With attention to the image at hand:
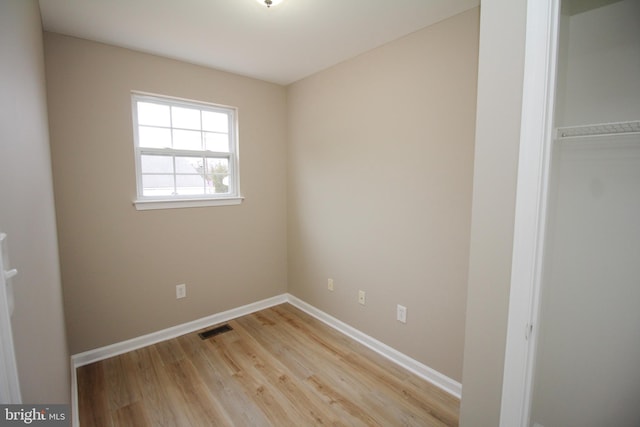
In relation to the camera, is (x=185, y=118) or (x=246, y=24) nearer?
(x=246, y=24)

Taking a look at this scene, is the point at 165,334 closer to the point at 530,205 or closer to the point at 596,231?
the point at 530,205

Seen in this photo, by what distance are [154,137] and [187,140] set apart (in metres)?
0.29

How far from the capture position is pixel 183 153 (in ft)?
9.23

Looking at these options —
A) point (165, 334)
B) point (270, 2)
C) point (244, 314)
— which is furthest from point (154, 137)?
point (244, 314)

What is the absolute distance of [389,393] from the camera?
2.08 m

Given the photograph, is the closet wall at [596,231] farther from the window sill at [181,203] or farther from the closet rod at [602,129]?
the window sill at [181,203]

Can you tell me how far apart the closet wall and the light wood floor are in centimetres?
80

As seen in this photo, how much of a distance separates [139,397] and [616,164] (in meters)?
3.07

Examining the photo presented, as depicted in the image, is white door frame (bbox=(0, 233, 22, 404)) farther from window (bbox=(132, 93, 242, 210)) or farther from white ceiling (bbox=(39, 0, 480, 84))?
window (bbox=(132, 93, 242, 210))

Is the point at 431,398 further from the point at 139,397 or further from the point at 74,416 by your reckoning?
the point at 74,416

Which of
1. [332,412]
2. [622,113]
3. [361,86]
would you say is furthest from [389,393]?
[361,86]

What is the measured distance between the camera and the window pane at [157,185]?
2633 mm

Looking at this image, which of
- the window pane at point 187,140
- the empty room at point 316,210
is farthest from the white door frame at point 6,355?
the window pane at point 187,140

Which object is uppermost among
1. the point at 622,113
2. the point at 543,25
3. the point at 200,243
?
the point at 543,25
